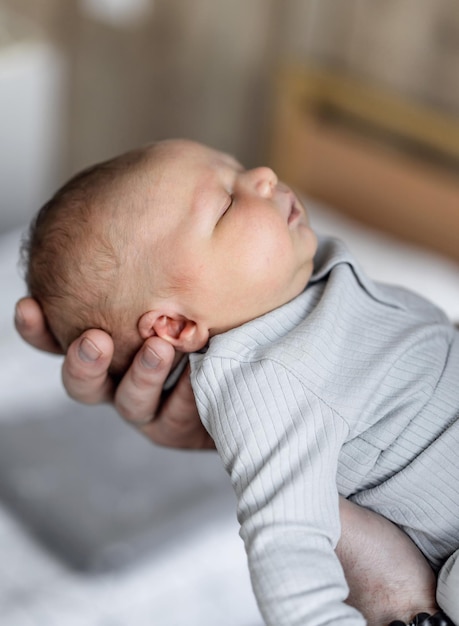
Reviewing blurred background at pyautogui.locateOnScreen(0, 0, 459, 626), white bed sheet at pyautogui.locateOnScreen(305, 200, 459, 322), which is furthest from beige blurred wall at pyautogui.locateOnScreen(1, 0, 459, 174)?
white bed sheet at pyautogui.locateOnScreen(305, 200, 459, 322)

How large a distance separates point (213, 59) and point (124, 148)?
1.41 ft

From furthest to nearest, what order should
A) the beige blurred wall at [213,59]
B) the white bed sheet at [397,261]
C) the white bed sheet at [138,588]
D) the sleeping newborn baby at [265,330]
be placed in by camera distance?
1. the beige blurred wall at [213,59]
2. the white bed sheet at [397,261]
3. the white bed sheet at [138,588]
4. the sleeping newborn baby at [265,330]

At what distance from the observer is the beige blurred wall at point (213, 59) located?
84.9 inches

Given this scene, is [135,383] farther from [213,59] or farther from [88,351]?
[213,59]

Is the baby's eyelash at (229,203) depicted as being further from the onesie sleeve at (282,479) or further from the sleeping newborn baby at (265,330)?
the onesie sleeve at (282,479)

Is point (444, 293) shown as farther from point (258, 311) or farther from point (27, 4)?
point (27, 4)

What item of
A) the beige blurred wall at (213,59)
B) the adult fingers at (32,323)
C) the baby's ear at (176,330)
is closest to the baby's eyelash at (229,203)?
the baby's ear at (176,330)

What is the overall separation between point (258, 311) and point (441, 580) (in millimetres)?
357

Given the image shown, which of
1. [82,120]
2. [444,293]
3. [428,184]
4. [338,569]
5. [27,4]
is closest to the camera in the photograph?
[338,569]

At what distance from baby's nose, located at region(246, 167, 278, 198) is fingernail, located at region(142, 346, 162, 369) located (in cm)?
23

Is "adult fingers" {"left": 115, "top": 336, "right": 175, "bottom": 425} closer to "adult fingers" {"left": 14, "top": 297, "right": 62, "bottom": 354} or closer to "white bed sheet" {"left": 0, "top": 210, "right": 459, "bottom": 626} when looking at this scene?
"adult fingers" {"left": 14, "top": 297, "right": 62, "bottom": 354}

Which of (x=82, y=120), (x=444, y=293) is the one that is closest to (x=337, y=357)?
(x=444, y=293)

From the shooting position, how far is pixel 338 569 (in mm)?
772

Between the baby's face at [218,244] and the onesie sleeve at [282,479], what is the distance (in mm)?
96
